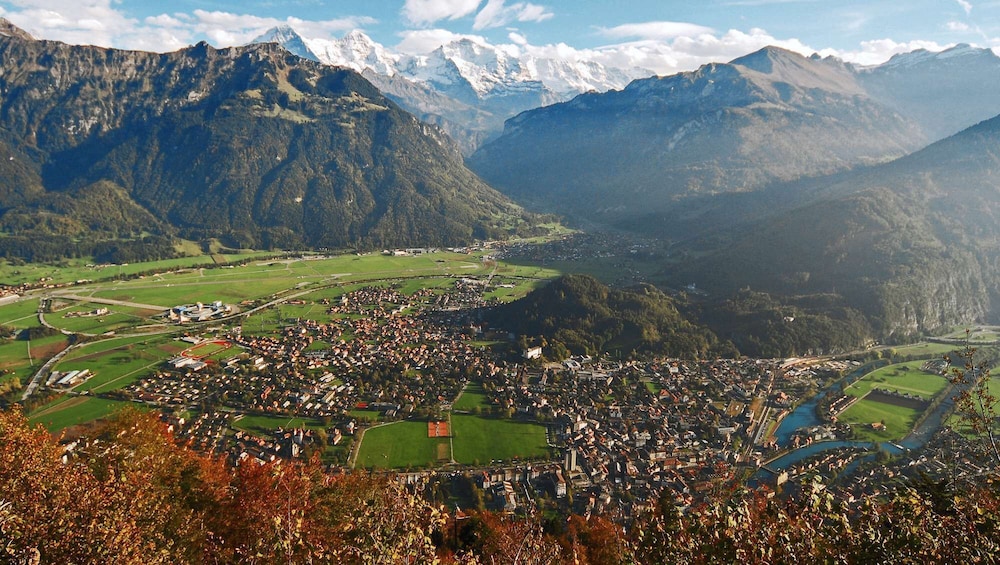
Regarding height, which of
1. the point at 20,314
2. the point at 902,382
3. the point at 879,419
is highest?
the point at 20,314

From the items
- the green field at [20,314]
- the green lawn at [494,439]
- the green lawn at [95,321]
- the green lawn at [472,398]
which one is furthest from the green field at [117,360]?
the green lawn at [494,439]

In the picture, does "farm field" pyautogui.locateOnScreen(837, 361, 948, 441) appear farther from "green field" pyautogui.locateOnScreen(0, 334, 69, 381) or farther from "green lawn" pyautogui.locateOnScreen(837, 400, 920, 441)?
"green field" pyautogui.locateOnScreen(0, 334, 69, 381)

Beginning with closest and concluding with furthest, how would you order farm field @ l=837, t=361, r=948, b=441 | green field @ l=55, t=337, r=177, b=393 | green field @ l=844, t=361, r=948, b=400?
farm field @ l=837, t=361, r=948, b=441 < green field @ l=844, t=361, r=948, b=400 < green field @ l=55, t=337, r=177, b=393

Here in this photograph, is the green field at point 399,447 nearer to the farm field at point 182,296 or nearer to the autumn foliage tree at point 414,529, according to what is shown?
the farm field at point 182,296

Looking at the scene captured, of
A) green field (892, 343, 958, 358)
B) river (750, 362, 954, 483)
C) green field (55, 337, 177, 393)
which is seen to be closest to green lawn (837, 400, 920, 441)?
river (750, 362, 954, 483)

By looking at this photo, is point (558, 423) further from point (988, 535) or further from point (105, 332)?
point (105, 332)

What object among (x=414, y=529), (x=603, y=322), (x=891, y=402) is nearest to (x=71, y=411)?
(x=414, y=529)

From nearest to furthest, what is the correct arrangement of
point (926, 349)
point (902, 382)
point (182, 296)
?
point (902, 382), point (926, 349), point (182, 296)

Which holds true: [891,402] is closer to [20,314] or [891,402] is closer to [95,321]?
[95,321]
